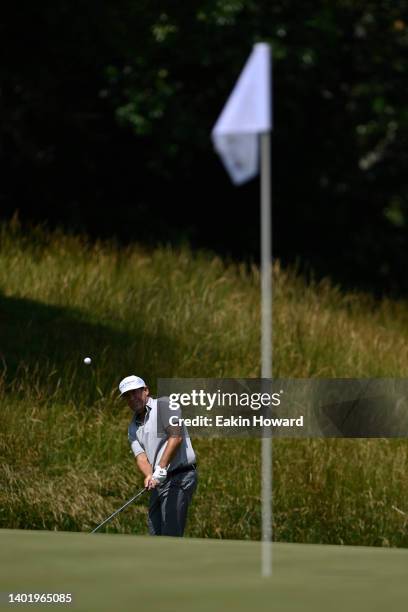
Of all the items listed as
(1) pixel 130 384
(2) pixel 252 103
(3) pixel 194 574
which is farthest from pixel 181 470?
(2) pixel 252 103

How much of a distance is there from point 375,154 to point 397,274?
8.05ft

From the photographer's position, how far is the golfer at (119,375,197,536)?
10680 millimetres

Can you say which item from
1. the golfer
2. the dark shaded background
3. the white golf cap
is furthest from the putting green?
the dark shaded background

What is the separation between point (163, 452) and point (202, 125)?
46.5 feet

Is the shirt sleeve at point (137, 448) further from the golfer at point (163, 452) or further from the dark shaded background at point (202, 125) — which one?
the dark shaded background at point (202, 125)

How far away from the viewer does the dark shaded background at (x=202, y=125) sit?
2383 centimetres

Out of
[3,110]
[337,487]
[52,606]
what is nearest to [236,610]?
[52,606]

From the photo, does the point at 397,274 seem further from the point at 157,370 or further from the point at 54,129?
the point at 157,370

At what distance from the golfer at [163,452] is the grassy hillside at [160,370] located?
1711 mm

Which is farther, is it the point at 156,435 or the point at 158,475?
the point at 156,435

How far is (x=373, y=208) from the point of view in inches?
1142

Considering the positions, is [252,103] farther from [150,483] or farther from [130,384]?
[150,483]

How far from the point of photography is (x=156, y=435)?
10859mm

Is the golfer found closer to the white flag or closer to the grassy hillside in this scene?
the grassy hillside
